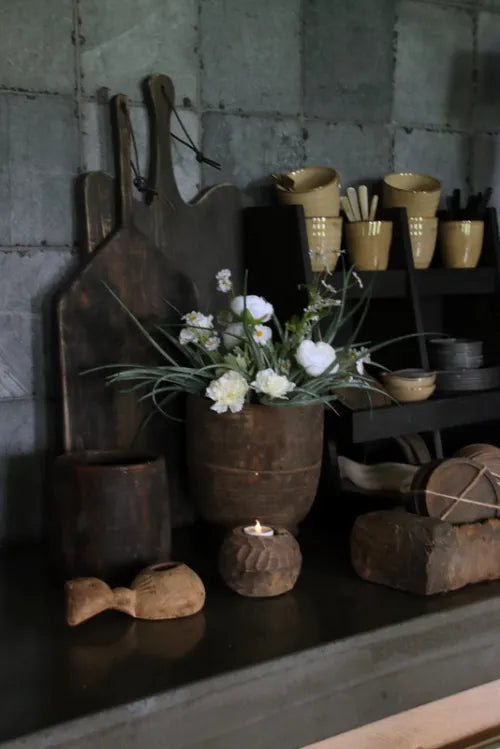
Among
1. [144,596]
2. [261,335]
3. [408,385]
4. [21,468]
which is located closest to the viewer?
[144,596]

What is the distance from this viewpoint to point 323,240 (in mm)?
1794

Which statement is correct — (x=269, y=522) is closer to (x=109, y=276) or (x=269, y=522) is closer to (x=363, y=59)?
(x=109, y=276)

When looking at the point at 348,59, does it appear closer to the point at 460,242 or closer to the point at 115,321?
the point at 460,242

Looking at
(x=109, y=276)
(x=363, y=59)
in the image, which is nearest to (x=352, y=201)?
(x=363, y=59)

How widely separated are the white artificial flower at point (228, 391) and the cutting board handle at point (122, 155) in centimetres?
38

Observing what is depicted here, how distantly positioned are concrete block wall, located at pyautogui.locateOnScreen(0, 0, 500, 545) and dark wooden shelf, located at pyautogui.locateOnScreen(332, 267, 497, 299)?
25cm

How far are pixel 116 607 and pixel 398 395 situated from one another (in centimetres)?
72

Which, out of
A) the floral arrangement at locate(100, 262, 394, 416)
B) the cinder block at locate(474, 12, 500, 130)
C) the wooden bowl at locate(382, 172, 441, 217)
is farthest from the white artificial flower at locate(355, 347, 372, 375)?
the cinder block at locate(474, 12, 500, 130)

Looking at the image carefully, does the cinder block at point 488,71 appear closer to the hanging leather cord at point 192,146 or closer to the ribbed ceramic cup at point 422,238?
the ribbed ceramic cup at point 422,238

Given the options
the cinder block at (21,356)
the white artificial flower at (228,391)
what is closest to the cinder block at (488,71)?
the white artificial flower at (228,391)

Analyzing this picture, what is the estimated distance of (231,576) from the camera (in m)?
1.43

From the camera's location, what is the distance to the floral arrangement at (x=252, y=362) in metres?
1.51

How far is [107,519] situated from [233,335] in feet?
1.27

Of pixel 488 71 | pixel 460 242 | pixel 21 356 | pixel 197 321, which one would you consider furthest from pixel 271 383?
pixel 488 71
